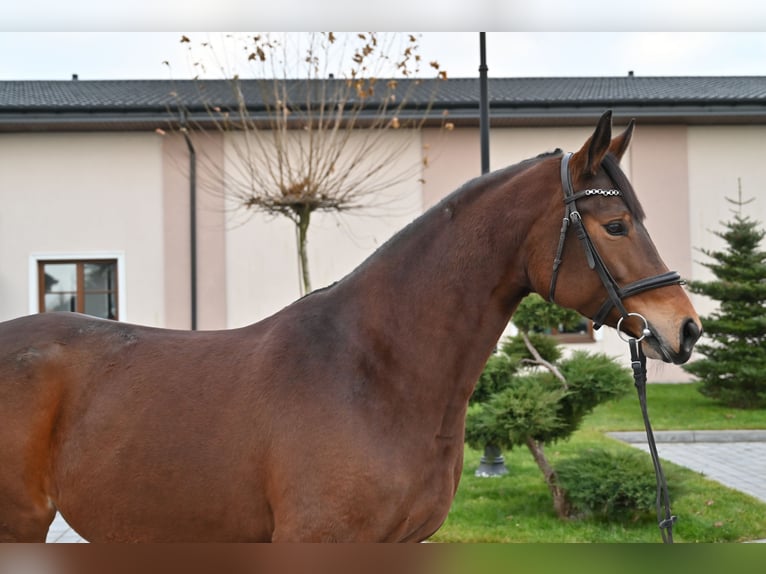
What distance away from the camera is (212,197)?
12375 mm

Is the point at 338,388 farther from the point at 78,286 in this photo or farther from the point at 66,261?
the point at 78,286

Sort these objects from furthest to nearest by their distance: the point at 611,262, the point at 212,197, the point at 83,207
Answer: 1. the point at 212,197
2. the point at 83,207
3. the point at 611,262

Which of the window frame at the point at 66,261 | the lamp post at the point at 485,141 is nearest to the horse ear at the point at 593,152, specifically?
the lamp post at the point at 485,141

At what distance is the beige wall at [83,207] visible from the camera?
11.5 metres

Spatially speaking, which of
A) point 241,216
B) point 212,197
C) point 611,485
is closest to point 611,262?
point 611,485

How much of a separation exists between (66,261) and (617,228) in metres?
11.9

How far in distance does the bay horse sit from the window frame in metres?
10.4

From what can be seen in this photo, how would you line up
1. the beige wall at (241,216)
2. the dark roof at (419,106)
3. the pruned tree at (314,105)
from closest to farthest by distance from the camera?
the pruned tree at (314,105) < the dark roof at (419,106) < the beige wall at (241,216)

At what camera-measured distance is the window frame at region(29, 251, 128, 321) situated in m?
11.8

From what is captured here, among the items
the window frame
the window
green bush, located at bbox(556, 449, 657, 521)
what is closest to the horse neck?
green bush, located at bbox(556, 449, 657, 521)

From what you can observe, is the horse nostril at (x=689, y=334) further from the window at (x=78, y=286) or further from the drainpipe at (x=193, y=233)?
the window at (x=78, y=286)

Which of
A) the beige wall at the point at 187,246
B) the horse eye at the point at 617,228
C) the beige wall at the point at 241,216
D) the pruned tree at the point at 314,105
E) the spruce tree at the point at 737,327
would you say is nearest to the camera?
the horse eye at the point at 617,228

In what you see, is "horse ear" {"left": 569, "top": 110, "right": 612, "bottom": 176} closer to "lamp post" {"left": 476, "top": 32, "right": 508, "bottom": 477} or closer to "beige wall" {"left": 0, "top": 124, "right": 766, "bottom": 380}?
"lamp post" {"left": 476, "top": 32, "right": 508, "bottom": 477}
